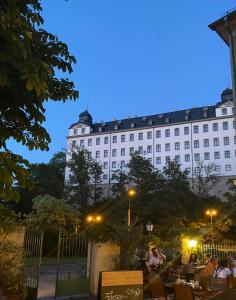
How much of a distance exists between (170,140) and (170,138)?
518 mm

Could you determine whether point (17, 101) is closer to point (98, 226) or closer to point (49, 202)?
point (98, 226)

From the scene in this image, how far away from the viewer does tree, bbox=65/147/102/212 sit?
204 feet

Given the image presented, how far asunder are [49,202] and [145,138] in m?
62.9

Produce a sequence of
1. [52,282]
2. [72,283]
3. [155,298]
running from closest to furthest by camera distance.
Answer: [155,298], [72,283], [52,282]

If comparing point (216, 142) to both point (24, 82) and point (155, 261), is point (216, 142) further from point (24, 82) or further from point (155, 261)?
point (24, 82)

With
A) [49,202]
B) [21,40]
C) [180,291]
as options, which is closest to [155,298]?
[180,291]

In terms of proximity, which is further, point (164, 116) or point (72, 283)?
point (164, 116)

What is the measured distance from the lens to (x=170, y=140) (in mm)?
Answer: 92125

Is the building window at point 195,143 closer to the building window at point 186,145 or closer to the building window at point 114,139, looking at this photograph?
the building window at point 186,145

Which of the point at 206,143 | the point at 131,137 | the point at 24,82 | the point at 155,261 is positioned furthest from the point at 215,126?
the point at 24,82

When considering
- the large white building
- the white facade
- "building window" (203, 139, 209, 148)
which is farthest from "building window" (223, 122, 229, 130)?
"building window" (203, 139, 209, 148)

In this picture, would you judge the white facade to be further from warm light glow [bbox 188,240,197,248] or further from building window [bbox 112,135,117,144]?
warm light glow [bbox 188,240,197,248]

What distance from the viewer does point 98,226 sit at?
14141 mm

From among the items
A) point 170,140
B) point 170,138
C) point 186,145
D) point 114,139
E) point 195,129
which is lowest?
point 186,145
